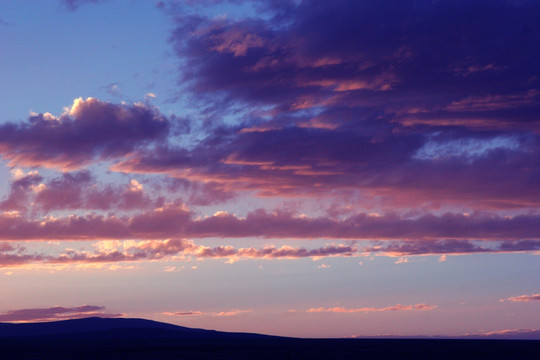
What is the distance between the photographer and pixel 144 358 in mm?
74562

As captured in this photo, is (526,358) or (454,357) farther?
(454,357)

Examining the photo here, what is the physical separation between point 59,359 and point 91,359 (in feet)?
13.5

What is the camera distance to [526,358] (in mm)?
68625

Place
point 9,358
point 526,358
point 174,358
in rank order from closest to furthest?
point 526,358 → point 174,358 → point 9,358

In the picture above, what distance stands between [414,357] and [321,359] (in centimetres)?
1123

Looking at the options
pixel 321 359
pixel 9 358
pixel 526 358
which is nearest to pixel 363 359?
pixel 321 359

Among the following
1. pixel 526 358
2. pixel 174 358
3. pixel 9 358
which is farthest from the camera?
pixel 9 358

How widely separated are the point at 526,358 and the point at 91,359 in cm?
4440

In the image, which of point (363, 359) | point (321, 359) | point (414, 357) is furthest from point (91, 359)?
point (414, 357)

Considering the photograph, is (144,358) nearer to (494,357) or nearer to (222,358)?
(222,358)

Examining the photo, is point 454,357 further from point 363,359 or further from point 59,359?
point 59,359

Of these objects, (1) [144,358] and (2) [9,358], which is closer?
(1) [144,358]

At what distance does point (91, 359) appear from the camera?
71.8m

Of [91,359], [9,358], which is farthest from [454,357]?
[9,358]
